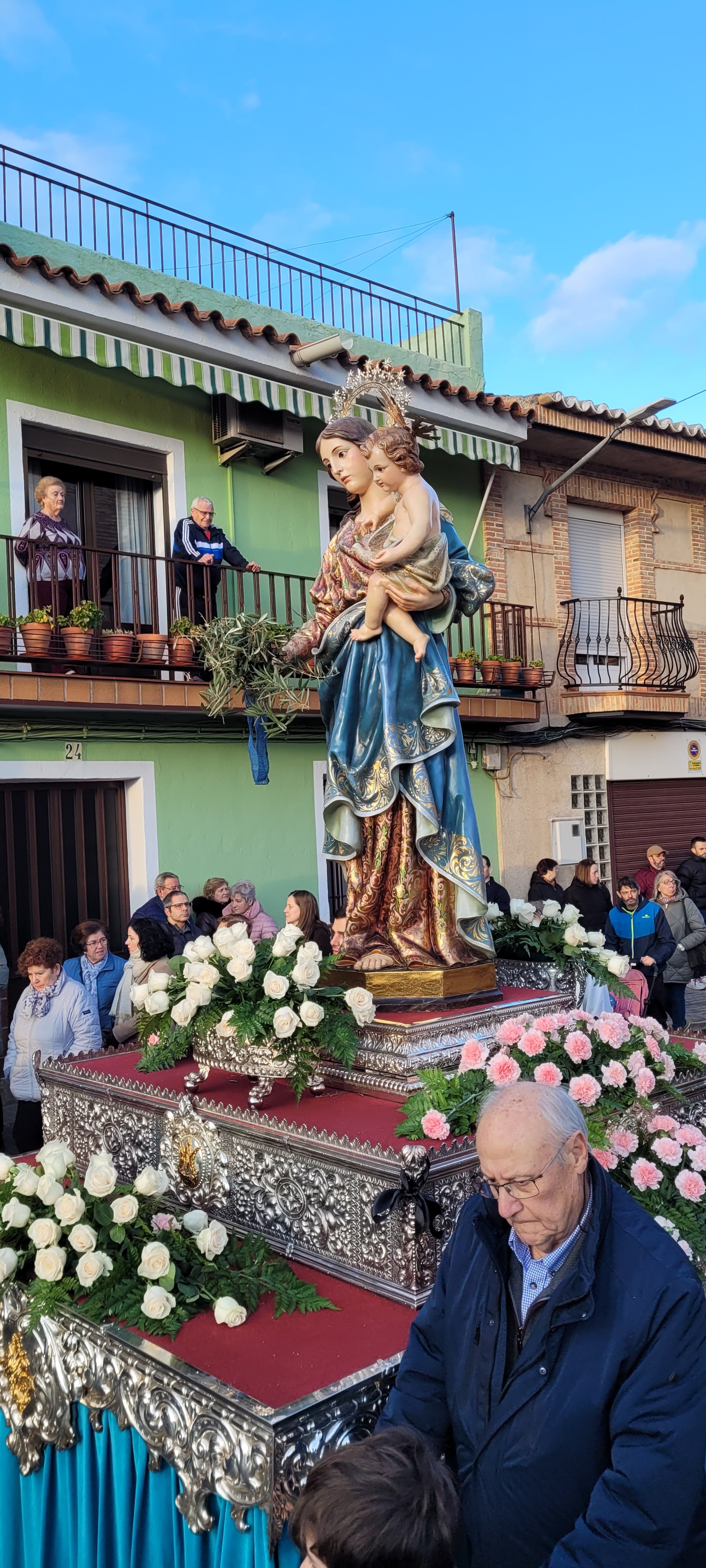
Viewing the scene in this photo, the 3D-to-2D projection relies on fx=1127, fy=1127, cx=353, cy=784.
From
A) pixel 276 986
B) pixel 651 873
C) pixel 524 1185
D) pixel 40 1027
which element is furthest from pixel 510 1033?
pixel 651 873

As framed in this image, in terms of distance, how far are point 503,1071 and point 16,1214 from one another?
4.19 ft

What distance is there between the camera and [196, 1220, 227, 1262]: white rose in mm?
2730

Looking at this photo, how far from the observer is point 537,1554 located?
1.78 meters

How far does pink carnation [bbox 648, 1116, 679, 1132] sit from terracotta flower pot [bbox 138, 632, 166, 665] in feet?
19.5

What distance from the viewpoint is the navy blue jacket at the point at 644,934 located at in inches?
303

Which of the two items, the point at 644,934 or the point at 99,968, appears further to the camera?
the point at 644,934

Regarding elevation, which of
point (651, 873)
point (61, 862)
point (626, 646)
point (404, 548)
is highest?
point (626, 646)

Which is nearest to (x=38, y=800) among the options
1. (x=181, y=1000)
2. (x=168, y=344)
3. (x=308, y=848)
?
(x=308, y=848)

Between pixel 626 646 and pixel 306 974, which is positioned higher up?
pixel 626 646

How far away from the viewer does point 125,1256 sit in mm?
2781

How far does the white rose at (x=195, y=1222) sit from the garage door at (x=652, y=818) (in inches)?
395

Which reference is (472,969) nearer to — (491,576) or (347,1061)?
(347,1061)

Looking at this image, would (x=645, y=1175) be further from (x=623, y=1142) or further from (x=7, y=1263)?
(x=7, y=1263)

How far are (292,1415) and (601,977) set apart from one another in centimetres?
244
